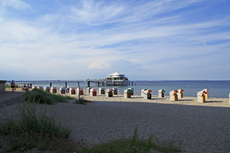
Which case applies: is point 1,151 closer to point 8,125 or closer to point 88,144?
point 8,125

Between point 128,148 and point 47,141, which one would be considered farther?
point 47,141

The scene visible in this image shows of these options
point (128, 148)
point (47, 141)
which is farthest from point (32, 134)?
point (128, 148)

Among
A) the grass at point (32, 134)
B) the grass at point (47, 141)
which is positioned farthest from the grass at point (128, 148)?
the grass at point (32, 134)

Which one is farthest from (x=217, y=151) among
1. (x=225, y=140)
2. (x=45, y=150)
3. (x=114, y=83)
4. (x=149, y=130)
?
(x=114, y=83)

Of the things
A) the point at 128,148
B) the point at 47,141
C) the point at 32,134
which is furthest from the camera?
the point at 32,134

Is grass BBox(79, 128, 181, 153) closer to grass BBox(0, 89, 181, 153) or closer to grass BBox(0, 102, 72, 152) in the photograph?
grass BBox(0, 89, 181, 153)

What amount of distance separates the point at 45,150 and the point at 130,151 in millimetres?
1604

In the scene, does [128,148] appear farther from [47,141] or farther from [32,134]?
[32,134]

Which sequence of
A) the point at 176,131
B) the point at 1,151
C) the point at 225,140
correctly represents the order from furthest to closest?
1. the point at 176,131
2. the point at 225,140
3. the point at 1,151

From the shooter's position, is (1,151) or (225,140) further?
(225,140)

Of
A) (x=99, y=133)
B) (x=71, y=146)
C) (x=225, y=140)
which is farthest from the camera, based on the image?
(x=99, y=133)

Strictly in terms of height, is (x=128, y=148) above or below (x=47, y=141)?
below

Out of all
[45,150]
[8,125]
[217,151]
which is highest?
[8,125]

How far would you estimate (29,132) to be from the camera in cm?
415
